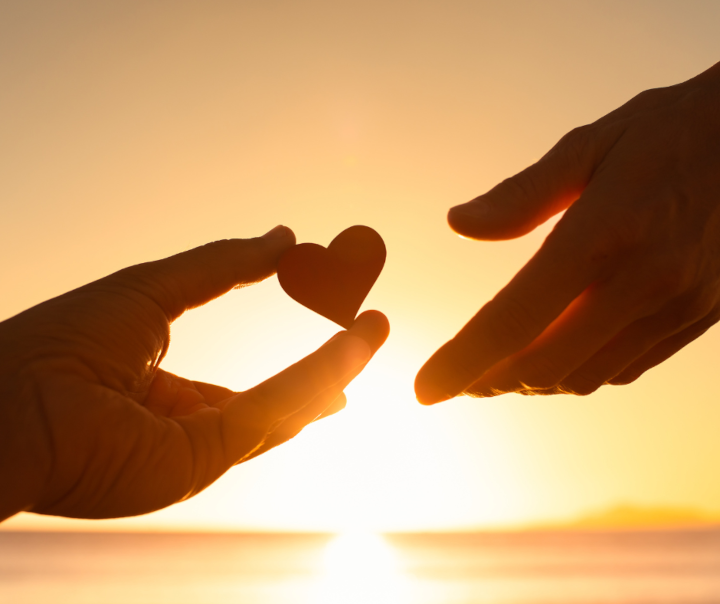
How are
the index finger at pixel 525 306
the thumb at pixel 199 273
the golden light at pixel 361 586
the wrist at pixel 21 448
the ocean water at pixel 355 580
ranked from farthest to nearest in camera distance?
the ocean water at pixel 355 580, the golden light at pixel 361 586, the thumb at pixel 199 273, the index finger at pixel 525 306, the wrist at pixel 21 448

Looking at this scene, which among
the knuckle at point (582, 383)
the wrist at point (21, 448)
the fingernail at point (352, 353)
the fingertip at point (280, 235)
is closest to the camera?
the wrist at point (21, 448)

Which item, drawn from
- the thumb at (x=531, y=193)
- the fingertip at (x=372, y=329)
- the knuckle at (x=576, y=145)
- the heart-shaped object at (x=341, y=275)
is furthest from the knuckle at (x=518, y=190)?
the heart-shaped object at (x=341, y=275)

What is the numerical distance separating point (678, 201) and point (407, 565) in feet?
117

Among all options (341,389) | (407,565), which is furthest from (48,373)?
(407,565)

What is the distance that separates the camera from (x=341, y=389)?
2311 mm

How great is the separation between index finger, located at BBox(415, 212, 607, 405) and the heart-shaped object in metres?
1.03

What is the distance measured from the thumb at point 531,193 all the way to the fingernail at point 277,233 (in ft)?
3.00

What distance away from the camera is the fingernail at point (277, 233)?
2.61 meters

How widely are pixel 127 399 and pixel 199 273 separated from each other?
2.05ft

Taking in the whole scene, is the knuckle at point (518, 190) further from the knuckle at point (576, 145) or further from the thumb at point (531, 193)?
the knuckle at point (576, 145)

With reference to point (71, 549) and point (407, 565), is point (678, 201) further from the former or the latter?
point (71, 549)

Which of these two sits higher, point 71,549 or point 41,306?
point 71,549

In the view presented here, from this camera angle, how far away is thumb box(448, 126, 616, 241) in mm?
2105

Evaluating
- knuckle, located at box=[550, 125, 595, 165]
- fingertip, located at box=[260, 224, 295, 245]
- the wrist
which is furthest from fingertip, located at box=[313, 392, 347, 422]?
knuckle, located at box=[550, 125, 595, 165]
